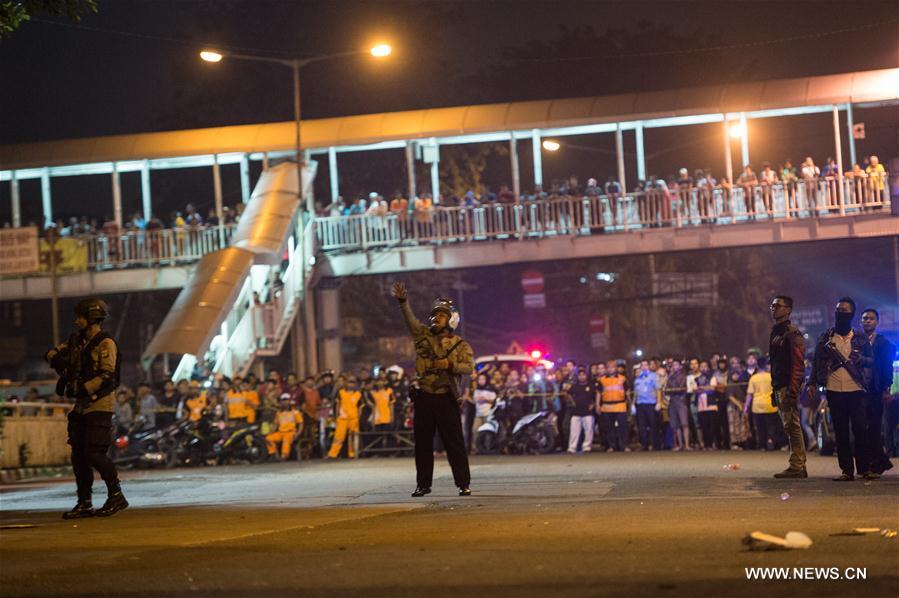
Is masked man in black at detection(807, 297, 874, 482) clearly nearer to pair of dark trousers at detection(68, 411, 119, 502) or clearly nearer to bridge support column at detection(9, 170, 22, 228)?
pair of dark trousers at detection(68, 411, 119, 502)

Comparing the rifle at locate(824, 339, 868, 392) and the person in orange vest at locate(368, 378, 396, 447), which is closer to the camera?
the rifle at locate(824, 339, 868, 392)

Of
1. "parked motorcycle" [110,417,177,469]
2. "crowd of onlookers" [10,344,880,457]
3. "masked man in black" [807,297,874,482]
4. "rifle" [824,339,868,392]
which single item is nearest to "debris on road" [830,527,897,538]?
"masked man in black" [807,297,874,482]

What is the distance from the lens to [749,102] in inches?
1363

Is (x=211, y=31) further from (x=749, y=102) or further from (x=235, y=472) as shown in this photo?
(x=235, y=472)

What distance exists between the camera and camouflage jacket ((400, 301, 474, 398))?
12.8 m

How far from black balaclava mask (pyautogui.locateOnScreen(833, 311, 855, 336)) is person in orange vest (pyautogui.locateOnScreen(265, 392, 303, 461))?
13618mm

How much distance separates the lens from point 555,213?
34438 mm

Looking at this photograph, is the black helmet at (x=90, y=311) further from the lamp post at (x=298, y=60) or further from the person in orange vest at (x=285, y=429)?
the lamp post at (x=298, y=60)

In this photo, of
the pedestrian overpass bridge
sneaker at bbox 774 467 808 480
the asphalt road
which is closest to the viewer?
the asphalt road

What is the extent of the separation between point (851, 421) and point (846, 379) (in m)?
0.49

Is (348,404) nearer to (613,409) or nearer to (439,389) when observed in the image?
(613,409)

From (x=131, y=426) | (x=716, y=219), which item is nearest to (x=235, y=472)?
(x=131, y=426)

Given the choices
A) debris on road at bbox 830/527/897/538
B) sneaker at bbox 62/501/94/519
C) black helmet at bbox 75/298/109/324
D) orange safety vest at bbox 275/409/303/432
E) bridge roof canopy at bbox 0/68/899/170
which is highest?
bridge roof canopy at bbox 0/68/899/170

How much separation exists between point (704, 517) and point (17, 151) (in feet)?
108
